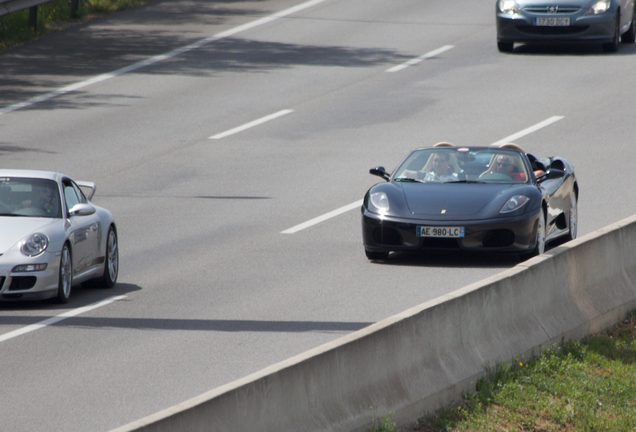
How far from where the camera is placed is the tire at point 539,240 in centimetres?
1250

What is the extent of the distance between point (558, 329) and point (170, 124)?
1366 centimetres

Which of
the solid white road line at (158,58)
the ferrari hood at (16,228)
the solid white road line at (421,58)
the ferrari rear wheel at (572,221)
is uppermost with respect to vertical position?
the ferrari hood at (16,228)

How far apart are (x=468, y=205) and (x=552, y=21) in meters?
14.1

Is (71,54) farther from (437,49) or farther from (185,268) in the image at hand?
(185,268)

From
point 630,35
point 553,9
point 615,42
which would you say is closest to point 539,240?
point 553,9

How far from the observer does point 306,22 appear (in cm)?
3016

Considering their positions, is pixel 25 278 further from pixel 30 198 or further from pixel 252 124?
pixel 252 124

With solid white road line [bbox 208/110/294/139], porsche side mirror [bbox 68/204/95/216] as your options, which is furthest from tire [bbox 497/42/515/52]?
porsche side mirror [bbox 68/204/95/216]

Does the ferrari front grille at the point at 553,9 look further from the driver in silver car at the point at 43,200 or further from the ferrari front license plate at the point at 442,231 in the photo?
the driver in silver car at the point at 43,200

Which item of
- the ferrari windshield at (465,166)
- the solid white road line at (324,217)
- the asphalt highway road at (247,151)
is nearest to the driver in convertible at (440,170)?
the ferrari windshield at (465,166)

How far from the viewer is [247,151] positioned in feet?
65.6

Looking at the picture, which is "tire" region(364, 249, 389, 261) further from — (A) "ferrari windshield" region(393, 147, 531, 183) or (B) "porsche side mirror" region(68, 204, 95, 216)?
(B) "porsche side mirror" region(68, 204, 95, 216)

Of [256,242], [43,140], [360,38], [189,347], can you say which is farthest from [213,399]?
[360,38]

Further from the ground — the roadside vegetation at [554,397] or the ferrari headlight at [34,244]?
the ferrari headlight at [34,244]
